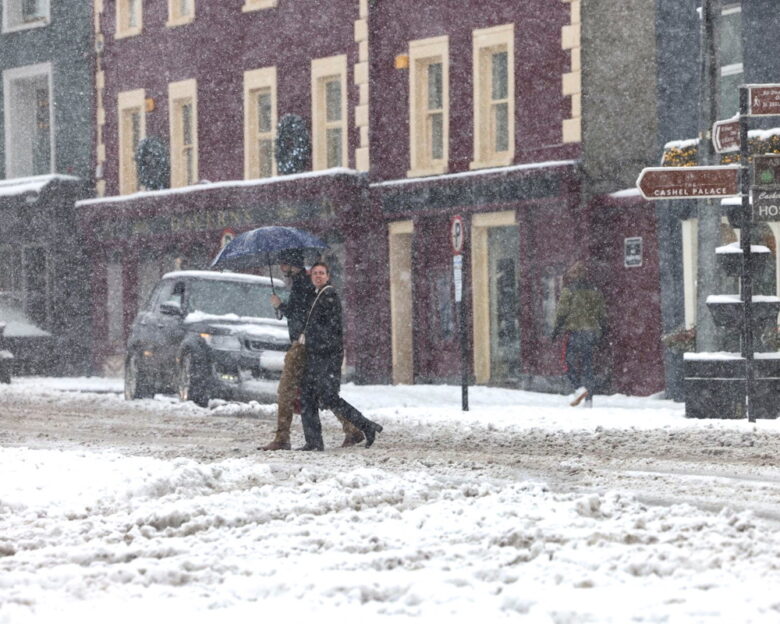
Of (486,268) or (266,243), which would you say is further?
(486,268)

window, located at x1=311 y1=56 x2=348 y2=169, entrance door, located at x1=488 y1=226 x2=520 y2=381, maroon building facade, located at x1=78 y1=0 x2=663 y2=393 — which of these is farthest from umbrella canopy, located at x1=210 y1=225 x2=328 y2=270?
window, located at x1=311 y1=56 x2=348 y2=169

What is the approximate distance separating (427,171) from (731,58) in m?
6.19

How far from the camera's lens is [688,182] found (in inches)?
597

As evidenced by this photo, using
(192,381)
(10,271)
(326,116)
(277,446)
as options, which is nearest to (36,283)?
(10,271)

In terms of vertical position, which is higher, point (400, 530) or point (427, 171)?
point (427, 171)

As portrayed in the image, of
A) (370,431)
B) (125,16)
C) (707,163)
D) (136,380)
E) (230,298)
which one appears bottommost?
(370,431)

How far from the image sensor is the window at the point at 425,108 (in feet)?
91.0

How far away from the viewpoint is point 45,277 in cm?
3481

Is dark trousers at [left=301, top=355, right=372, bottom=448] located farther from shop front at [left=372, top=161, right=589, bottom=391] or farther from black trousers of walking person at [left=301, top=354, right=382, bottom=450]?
shop front at [left=372, top=161, right=589, bottom=391]

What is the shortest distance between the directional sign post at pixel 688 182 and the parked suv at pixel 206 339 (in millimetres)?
5725

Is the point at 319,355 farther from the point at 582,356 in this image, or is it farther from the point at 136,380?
the point at 136,380

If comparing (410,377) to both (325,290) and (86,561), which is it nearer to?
(325,290)

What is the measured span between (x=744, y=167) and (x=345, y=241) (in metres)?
14.2

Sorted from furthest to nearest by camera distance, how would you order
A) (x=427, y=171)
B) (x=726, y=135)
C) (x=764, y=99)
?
(x=427, y=171) < (x=726, y=135) < (x=764, y=99)
